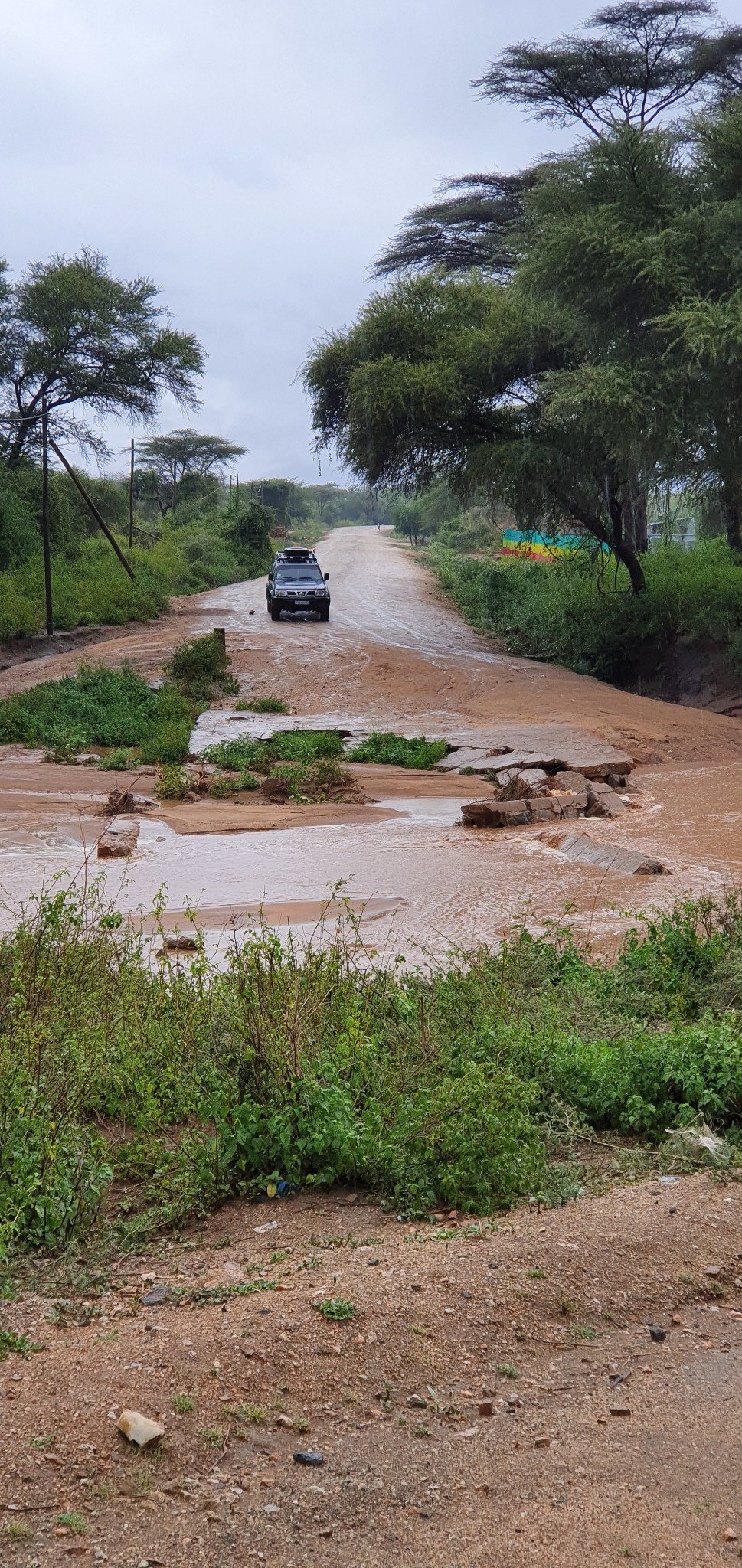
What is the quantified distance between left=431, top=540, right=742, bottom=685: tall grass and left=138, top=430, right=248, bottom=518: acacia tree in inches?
1609

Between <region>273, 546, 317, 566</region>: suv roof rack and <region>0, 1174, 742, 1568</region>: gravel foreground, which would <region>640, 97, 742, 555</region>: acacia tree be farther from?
<region>0, 1174, 742, 1568</region>: gravel foreground

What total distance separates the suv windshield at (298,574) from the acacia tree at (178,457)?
38114 mm

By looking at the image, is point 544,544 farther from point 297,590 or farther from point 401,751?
point 401,751

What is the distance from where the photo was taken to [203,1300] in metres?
3.62

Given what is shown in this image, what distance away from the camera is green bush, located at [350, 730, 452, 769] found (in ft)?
55.5

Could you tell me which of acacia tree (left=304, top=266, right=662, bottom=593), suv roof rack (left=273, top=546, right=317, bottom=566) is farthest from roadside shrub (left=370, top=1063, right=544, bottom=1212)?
suv roof rack (left=273, top=546, right=317, bottom=566)

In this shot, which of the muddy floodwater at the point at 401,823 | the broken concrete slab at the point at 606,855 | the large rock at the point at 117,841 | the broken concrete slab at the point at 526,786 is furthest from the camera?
the broken concrete slab at the point at 526,786

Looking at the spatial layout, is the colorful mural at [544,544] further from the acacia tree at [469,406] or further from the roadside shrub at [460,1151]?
the roadside shrub at [460,1151]

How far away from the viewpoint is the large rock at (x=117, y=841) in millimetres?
11836

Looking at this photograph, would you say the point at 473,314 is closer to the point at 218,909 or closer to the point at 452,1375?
the point at 218,909

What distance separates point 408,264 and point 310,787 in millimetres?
21598

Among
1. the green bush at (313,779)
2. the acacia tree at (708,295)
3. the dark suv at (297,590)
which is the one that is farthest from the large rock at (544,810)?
the dark suv at (297,590)

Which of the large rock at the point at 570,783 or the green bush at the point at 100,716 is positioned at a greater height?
the green bush at the point at 100,716

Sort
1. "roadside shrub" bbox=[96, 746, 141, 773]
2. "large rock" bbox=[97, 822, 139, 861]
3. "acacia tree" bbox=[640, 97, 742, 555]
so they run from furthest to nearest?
"acacia tree" bbox=[640, 97, 742, 555] → "roadside shrub" bbox=[96, 746, 141, 773] → "large rock" bbox=[97, 822, 139, 861]
